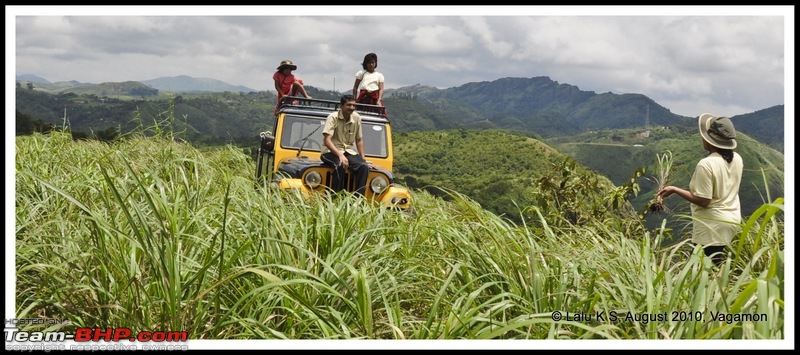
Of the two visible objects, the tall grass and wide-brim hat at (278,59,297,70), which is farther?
wide-brim hat at (278,59,297,70)

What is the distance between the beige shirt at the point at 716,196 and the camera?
3.97m

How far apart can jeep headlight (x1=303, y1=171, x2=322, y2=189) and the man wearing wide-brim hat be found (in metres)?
3.26

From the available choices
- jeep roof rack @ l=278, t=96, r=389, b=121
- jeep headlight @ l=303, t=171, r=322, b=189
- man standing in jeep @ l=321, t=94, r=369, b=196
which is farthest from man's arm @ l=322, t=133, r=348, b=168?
jeep roof rack @ l=278, t=96, r=389, b=121

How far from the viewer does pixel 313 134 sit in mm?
7625

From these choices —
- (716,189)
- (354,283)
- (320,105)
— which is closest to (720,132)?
(716,189)

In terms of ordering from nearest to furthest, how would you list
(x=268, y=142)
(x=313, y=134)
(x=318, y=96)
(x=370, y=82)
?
1. (x=268, y=142)
2. (x=313, y=134)
3. (x=370, y=82)
4. (x=318, y=96)

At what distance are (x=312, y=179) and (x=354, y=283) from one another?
3.21m

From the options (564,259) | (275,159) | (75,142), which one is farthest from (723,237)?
(75,142)

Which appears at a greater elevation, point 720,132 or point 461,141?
point 461,141

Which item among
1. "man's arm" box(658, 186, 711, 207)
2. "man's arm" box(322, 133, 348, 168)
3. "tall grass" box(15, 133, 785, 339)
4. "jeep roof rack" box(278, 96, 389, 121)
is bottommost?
"tall grass" box(15, 133, 785, 339)

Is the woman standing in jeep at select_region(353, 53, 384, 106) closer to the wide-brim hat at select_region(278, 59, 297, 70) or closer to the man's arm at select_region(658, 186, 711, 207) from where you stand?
the wide-brim hat at select_region(278, 59, 297, 70)

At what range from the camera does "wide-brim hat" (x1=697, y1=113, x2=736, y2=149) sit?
3.98 m

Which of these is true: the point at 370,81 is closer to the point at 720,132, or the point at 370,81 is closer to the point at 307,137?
the point at 307,137

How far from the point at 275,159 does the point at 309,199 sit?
2.47 metres
